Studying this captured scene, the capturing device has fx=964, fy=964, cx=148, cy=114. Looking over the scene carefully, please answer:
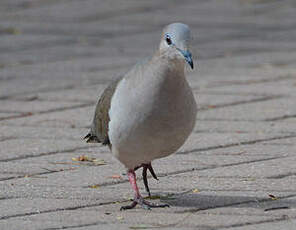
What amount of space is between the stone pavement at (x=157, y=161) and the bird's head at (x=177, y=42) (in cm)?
73

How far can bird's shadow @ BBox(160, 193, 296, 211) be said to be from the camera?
4426mm

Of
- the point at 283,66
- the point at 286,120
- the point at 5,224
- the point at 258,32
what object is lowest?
the point at 5,224

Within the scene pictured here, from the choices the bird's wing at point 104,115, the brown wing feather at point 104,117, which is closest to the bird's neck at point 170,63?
the bird's wing at point 104,115

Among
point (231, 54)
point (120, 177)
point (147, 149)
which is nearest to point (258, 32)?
point (231, 54)

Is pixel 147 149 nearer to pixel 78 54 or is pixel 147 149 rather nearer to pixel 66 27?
pixel 78 54

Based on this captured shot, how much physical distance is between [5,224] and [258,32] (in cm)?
603

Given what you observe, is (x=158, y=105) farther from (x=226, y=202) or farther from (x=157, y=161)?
(x=157, y=161)

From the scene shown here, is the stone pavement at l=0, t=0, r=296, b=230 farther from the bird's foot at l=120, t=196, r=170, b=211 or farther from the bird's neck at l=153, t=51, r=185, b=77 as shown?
the bird's neck at l=153, t=51, r=185, b=77

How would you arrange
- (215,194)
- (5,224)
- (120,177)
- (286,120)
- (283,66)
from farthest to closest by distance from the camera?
(283,66)
(286,120)
(120,177)
(215,194)
(5,224)

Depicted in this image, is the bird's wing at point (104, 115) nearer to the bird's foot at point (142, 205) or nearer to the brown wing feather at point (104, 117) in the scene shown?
the brown wing feather at point (104, 117)

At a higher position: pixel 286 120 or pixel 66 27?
pixel 66 27

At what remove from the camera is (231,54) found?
8.67m

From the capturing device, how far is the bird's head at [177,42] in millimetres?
4137

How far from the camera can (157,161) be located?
18.0 ft
